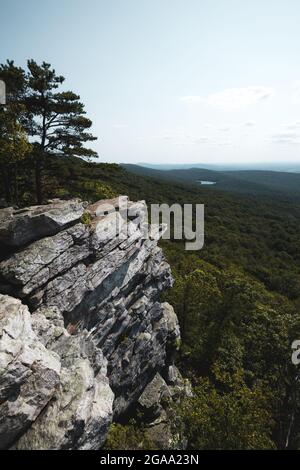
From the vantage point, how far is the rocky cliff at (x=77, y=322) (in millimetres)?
12609

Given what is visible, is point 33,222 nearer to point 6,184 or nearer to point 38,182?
point 38,182

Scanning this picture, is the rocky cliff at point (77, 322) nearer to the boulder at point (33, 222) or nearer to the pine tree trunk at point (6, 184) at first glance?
the boulder at point (33, 222)

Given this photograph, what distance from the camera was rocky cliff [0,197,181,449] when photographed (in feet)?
41.4

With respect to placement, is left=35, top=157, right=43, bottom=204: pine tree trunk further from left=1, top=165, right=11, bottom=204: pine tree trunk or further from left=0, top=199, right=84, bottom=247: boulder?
left=0, top=199, right=84, bottom=247: boulder

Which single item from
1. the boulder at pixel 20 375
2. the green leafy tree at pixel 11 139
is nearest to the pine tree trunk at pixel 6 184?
the green leafy tree at pixel 11 139

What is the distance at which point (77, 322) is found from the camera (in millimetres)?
20484

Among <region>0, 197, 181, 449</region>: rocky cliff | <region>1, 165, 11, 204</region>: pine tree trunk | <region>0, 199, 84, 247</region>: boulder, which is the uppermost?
<region>1, 165, 11, 204</region>: pine tree trunk

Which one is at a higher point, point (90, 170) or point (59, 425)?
point (90, 170)

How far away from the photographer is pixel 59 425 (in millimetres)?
12461

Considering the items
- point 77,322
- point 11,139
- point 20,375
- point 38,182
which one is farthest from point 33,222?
point 20,375

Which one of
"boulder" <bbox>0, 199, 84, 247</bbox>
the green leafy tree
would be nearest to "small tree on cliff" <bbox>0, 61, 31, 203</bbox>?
the green leafy tree

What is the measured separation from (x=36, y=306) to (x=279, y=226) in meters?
114
